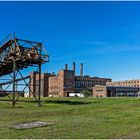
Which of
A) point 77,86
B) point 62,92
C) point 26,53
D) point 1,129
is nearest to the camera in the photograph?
point 1,129

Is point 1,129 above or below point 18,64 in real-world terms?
below

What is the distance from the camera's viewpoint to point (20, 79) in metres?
A: 45.9

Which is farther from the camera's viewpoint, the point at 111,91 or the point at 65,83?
the point at 65,83

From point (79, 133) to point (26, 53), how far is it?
2986 cm

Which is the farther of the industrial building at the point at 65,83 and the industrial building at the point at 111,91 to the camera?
the industrial building at the point at 65,83

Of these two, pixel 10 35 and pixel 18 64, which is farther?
pixel 18 64

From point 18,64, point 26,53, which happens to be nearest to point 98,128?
point 26,53

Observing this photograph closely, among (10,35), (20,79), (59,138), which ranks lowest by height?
(59,138)

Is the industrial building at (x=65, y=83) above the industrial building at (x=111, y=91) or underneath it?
above

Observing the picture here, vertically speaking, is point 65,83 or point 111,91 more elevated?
point 65,83

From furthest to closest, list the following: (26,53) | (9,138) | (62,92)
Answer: (62,92) < (26,53) < (9,138)

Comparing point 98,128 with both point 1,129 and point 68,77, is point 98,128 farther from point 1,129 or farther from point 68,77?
point 68,77

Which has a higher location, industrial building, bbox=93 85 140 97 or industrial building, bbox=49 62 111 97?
industrial building, bbox=49 62 111 97

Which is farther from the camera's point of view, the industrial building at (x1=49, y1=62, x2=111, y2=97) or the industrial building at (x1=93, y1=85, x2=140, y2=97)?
the industrial building at (x1=49, y1=62, x2=111, y2=97)
